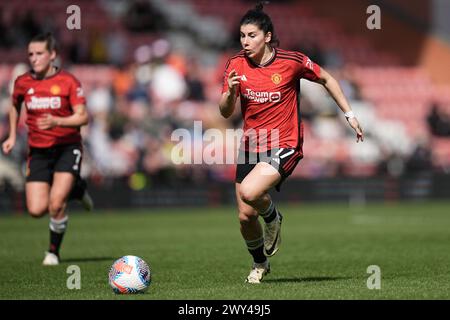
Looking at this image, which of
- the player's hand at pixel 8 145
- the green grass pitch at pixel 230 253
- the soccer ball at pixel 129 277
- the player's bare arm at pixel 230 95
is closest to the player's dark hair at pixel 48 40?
the player's hand at pixel 8 145

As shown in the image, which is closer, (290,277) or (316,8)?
(290,277)

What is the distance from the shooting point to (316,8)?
34.3 metres

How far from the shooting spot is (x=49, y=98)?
12.2 meters

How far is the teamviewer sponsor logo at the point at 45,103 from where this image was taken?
12.2 meters

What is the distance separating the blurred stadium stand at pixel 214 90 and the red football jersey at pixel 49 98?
1040 cm

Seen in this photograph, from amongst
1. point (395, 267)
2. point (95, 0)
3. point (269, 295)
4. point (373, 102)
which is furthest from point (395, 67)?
point (269, 295)

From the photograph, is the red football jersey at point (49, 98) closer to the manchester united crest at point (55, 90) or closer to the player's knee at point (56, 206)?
the manchester united crest at point (55, 90)

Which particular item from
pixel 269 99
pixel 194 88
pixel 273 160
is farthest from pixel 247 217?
pixel 194 88

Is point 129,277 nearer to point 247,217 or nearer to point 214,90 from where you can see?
point 247,217

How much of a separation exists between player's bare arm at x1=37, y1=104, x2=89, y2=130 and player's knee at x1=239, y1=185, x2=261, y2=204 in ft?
8.43

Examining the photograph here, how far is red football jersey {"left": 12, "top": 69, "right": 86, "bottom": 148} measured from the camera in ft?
40.0

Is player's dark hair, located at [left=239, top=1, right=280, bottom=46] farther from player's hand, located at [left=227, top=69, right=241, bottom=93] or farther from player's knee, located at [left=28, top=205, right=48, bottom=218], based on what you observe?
player's knee, located at [left=28, top=205, right=48, bottom=218]
